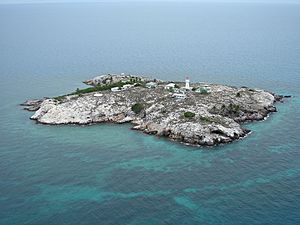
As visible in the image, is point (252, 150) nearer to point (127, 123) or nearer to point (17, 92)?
point (127, 123)

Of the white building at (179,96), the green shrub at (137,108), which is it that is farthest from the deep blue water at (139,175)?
the white building at (179,96)

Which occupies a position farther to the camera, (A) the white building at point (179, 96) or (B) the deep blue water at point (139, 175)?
(A) the white building at point (179, 96)

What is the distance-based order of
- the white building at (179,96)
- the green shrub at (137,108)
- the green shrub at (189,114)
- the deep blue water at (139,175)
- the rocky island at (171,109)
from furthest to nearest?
the white building at (179,96)
the green shrub at (137,108)
the green shrub at (189,114)
the rocky island at (171,109)
the deep blue water at (139,175)

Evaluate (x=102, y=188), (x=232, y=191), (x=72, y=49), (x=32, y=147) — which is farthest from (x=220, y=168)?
(x=72, y=49)

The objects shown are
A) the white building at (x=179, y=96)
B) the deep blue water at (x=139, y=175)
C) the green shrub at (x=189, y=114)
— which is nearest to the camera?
the deep blue water at (x=139, y=175)

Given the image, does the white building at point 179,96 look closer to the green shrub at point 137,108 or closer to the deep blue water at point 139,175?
the green shrub at point 137,108

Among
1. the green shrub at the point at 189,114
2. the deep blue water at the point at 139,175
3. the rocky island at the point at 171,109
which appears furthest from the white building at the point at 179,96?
the deep blue water at the point at 139,175

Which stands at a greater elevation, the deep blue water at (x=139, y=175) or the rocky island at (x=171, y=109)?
the rocky island at (x=171, y=109)

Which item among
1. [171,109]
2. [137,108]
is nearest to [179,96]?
[171,109]

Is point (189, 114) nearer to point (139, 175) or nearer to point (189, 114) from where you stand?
point (189, 114)

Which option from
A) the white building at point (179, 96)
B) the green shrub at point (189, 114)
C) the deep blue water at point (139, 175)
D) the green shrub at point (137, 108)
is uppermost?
the white building at point (179, 96)
